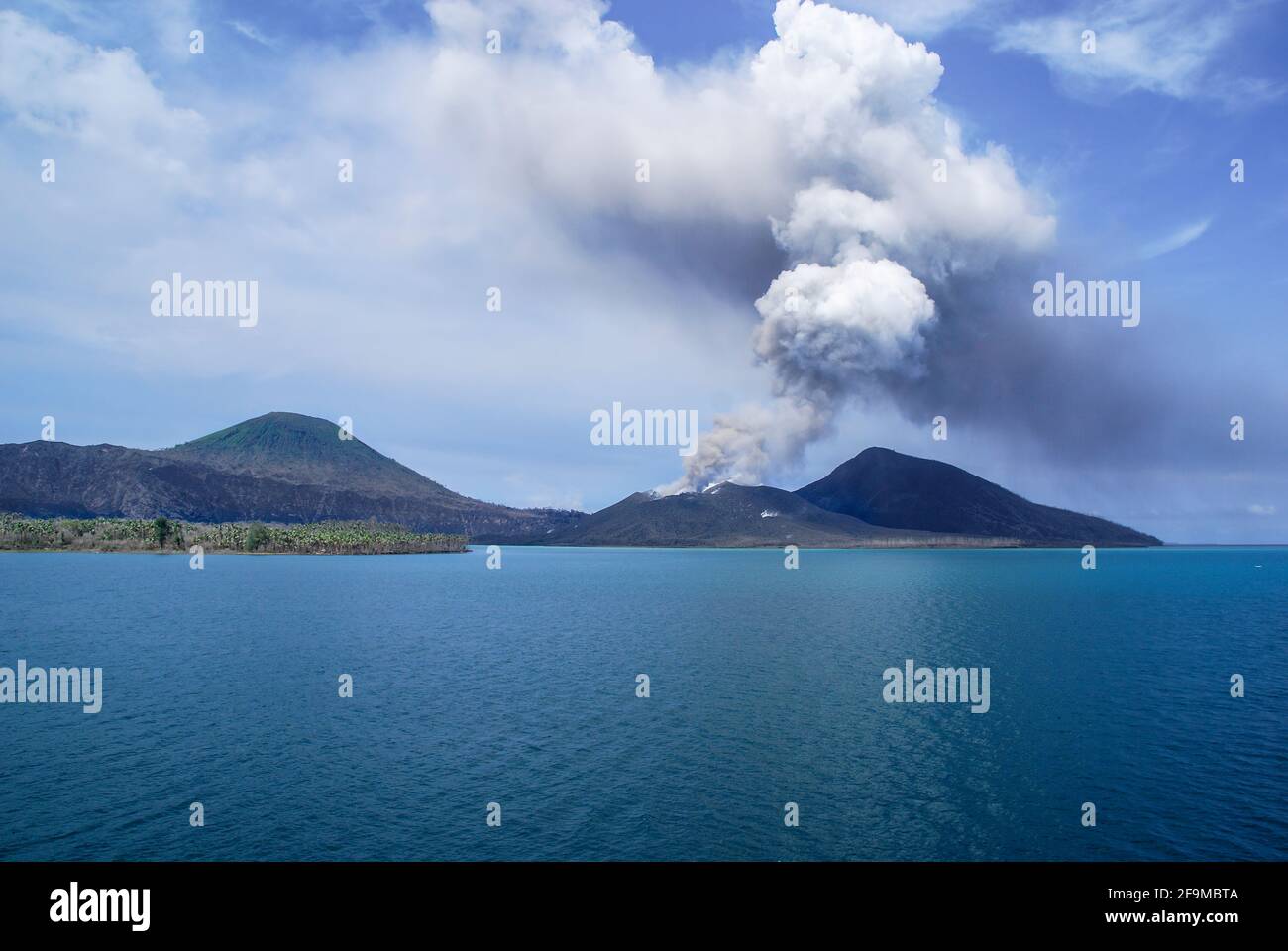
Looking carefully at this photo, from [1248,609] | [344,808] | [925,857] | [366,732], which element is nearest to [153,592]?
[366,732]
